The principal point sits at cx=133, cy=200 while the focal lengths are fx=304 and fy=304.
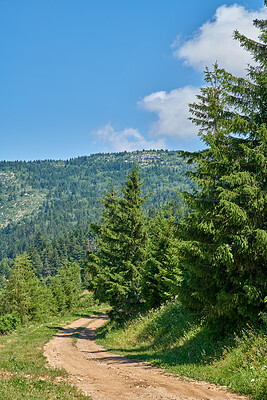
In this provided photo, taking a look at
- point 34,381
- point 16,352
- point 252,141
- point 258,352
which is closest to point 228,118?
point 252,141

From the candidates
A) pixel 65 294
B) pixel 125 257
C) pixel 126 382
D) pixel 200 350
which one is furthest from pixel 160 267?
pixel 65 294

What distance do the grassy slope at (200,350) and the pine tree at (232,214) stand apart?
1096 millimetres

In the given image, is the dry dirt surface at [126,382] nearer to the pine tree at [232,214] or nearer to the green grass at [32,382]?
the green grass at [32,382]

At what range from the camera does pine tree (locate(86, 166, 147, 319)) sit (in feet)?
79.7

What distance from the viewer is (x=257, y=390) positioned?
7363 millimetres

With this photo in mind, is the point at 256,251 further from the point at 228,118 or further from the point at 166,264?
the point at 166,264

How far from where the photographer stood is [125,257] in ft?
84.1

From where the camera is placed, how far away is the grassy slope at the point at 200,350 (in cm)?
836

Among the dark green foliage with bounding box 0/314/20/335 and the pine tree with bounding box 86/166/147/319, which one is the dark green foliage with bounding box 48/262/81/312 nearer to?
the dark green foliage with bounding box 0/314/20/335

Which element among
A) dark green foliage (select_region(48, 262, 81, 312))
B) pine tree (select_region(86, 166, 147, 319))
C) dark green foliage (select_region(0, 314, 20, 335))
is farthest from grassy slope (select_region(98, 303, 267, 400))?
dark green foliage (select_region(48, 262, 81, 312))

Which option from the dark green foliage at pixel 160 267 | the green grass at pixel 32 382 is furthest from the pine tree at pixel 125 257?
the green grass at pixel 32 382

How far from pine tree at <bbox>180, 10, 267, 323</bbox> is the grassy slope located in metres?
1.10

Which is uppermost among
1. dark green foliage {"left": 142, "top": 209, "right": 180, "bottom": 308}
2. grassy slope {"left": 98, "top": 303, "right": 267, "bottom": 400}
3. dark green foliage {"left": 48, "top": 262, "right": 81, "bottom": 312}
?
dark green foliage {"left": 142, "top": 209, "right": 180, "bottom": 308}

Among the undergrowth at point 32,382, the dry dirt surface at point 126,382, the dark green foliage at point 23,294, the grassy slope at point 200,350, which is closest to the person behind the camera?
the undergrowth at point 32,382
